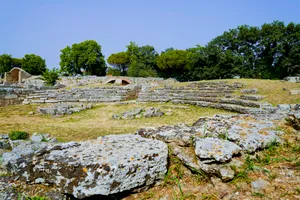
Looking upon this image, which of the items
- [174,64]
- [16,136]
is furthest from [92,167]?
[174,64]

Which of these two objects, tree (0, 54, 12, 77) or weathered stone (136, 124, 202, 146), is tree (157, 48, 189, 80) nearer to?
tree (0, 54, 12, 77)

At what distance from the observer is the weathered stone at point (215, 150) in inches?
90.0

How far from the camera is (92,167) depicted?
2.09 m

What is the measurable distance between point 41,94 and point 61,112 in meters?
7.24

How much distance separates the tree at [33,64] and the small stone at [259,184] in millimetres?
69692

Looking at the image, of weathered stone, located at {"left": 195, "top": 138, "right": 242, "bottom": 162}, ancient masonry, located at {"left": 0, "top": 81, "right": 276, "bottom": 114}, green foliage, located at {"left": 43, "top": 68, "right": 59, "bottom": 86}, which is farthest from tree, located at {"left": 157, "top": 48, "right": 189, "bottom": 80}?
weathered stone, located at {"left": 195, "top": 138, "right": 242, "bottom": 162}

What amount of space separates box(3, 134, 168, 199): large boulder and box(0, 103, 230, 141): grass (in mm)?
4962

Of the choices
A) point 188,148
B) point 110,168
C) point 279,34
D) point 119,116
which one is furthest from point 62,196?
point 279,34

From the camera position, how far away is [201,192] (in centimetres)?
215

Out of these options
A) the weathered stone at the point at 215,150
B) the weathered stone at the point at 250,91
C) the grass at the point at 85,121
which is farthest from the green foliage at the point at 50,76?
the weathered stone at the point at 215,150

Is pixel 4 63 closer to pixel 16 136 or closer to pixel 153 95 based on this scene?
pixel 153 95

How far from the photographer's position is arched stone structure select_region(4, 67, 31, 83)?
141 feet

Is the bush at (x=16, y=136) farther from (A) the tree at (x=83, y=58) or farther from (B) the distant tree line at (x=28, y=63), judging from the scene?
(B) the distant tree line at (x=28, y=63)

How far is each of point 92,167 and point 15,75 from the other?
53.0 meters
